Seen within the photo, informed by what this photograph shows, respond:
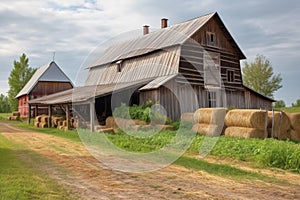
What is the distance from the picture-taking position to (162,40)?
27.9 metres

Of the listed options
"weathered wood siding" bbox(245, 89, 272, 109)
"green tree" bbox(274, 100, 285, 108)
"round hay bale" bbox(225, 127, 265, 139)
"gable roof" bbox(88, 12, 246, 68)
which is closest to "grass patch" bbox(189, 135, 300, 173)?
"round hay bale" bbox(225, 127, 265, 139)

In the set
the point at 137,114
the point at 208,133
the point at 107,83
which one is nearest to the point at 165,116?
the point at 137,114

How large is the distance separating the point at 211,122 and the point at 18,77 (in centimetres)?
5156

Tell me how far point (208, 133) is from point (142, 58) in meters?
12.9

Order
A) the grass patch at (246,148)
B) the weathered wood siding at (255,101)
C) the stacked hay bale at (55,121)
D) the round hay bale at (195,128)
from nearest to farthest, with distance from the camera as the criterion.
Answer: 1. the grass patch at (246,148)
2. the round hay bale at (195,128)
3. the stacked hay bale at (55,121)
4. the weathered wood siding at (255,101)

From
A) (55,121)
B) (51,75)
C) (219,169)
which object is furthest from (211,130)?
(51,75)

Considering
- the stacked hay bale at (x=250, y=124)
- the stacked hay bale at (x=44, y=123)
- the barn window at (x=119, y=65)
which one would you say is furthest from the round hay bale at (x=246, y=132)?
the stacked hay bale at (x=44, y=123)

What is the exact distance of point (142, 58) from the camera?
94.2 ft

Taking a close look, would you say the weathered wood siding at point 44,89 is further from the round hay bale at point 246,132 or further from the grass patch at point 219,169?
the grass patch at point 219,169

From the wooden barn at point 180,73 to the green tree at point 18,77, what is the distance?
33.4 m

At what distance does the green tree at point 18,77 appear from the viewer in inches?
2387

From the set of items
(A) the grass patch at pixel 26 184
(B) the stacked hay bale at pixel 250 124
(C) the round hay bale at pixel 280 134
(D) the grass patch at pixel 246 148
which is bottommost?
(A) the grass patch at pixel 26 184

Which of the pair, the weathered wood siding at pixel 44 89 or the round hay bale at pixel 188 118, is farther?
the weathered wood siding at pixel 44 89

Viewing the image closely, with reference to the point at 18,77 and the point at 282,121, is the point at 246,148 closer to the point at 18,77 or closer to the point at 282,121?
the point at 282,121
